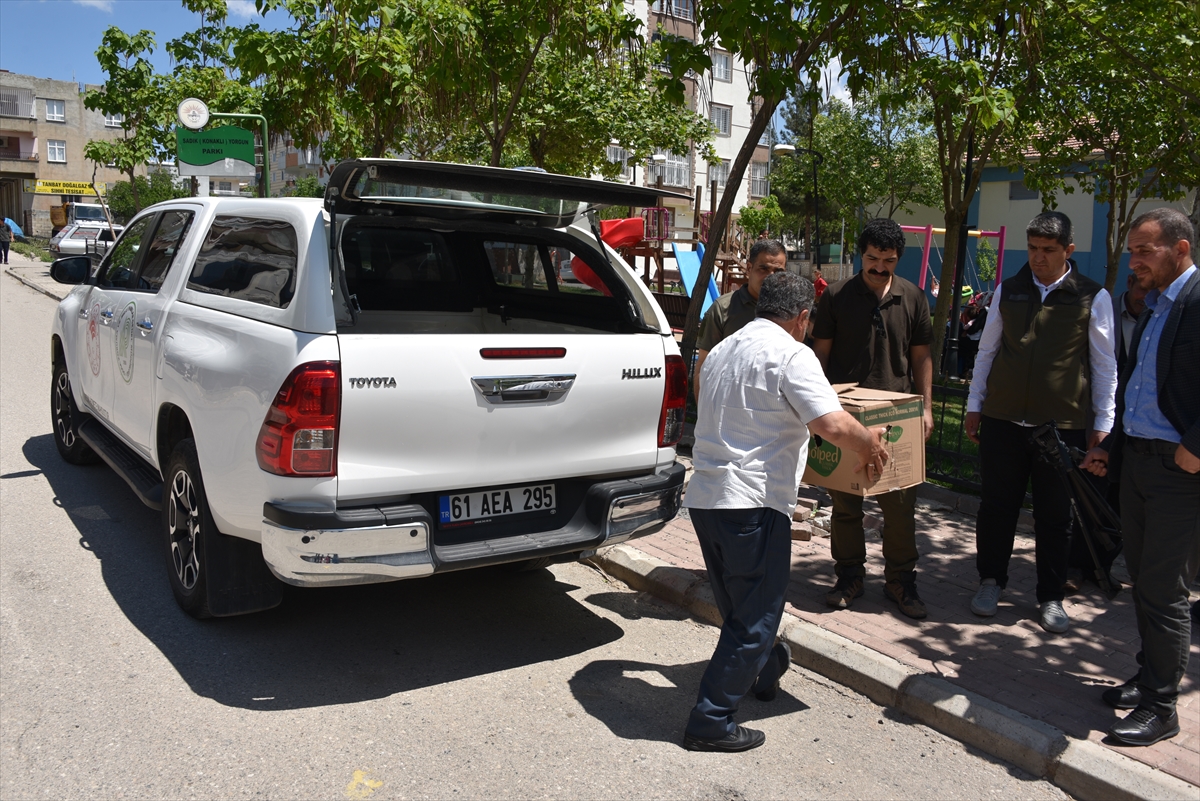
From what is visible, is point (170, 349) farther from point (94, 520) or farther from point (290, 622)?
point (94, 520)

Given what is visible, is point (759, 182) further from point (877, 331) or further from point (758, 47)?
point (877, 331)

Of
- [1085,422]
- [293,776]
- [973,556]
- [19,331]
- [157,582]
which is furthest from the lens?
[19,331]

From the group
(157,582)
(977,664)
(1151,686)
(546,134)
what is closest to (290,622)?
(157,582)

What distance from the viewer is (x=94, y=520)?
6.25 metres

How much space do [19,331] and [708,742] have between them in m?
16.1

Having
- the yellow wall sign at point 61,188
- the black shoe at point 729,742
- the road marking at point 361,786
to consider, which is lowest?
the road marking at point 361,786

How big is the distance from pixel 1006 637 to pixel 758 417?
7.01 ft

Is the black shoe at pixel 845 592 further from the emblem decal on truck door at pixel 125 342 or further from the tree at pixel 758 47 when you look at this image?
the emblem decal on truck door at pixel 125 342

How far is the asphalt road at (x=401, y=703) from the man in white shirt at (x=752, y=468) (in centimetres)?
32

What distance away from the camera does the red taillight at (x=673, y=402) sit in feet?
15.5

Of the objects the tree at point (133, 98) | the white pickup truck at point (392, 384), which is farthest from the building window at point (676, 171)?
the white pickup truck at point (392, 384)

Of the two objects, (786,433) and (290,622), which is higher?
(786,433)

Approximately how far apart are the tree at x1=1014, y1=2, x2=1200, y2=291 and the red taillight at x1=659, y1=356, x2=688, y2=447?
19.6 feet

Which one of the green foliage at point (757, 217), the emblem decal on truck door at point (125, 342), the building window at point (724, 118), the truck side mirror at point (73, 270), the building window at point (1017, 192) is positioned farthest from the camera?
the building window at point (724, 118)
